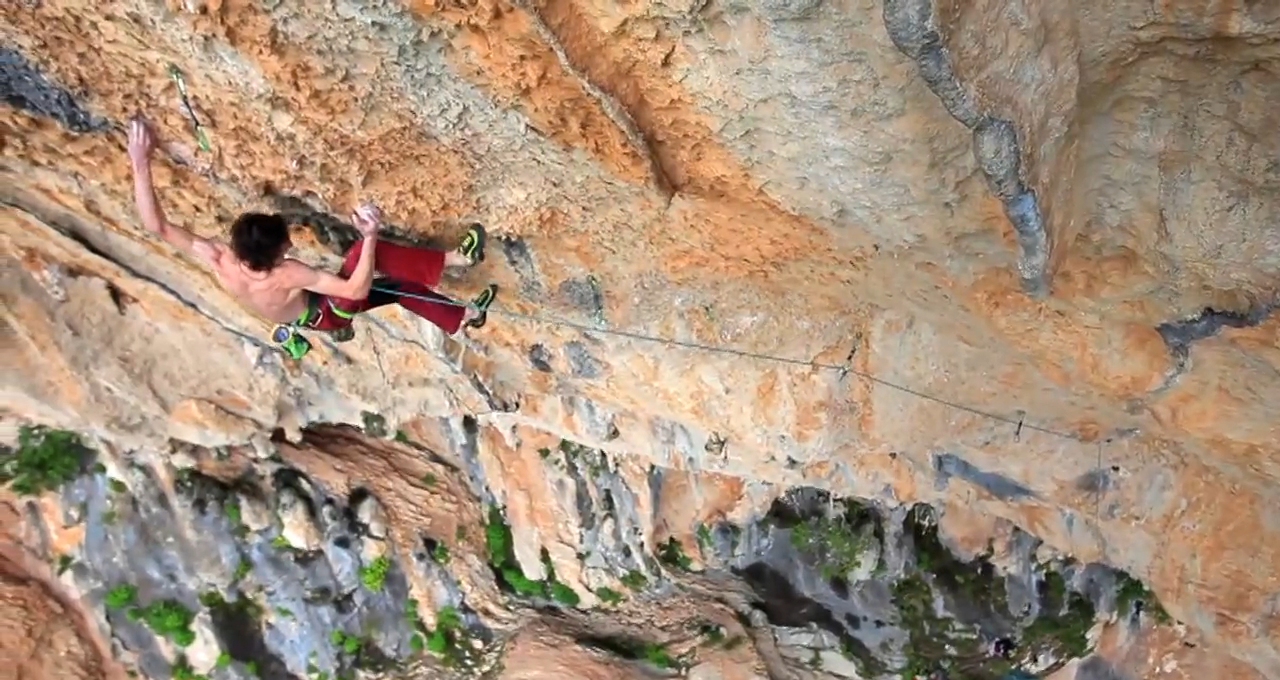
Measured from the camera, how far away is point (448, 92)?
103 inches

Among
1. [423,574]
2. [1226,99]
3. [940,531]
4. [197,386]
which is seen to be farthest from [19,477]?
[1226,99]

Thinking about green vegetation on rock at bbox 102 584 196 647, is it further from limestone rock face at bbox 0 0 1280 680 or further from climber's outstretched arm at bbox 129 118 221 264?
climber's outstretched arm at bbox 129 118 221 264

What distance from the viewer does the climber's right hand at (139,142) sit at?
2.62 metres

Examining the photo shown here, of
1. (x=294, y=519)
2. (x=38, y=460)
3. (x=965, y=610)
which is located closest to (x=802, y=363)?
(x=965, y=610)

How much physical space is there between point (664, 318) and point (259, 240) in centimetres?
202

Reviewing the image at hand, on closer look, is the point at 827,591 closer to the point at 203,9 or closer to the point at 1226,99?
the point at 1226,99

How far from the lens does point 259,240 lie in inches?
102

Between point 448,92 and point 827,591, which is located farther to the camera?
point 827,591

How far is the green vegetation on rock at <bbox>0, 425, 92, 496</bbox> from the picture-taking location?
5.59 metres

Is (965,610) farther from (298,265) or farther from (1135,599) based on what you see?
(298,265)

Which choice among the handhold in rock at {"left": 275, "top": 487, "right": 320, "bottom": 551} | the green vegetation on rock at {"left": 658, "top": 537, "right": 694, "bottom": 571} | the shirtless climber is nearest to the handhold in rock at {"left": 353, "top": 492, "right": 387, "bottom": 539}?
the handhold in rock at {"left": 275, "top": 487, "right": 320, "bottom": 551}

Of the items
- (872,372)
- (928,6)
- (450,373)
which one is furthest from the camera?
(450,373)

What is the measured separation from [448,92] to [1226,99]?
6.67 feet

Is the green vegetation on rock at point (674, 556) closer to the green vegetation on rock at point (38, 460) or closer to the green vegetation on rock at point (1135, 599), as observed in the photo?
the green vegetation on rock at point (1135, 599)
